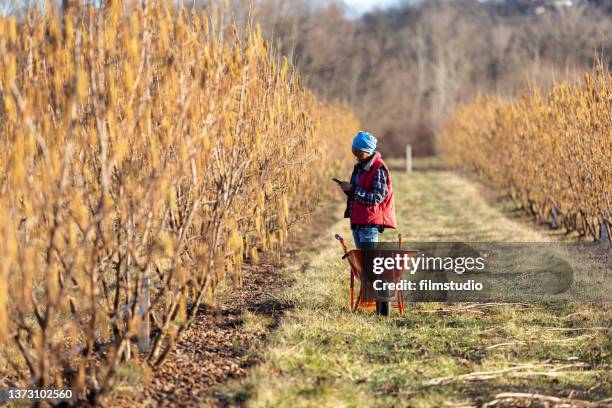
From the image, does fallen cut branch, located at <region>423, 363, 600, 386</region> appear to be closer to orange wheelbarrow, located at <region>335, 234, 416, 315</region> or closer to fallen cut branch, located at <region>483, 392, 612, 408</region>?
fallen cut branch, located at <region>483, 392, 612, 408</region>

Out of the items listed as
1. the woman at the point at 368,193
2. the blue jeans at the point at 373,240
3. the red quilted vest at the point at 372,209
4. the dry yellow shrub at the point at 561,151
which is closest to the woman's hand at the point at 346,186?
the woman at the point at 368,193

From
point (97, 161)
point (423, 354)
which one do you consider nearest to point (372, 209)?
point (423, 354)

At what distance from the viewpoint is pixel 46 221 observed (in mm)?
3342

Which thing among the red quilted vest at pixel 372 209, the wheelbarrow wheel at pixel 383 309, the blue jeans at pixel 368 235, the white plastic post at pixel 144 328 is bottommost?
the wheelbarrow wheel at pixel 383 309

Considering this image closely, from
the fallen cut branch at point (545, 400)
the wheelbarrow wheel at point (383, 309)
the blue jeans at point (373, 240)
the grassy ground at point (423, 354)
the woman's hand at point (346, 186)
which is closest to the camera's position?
the fallen cut branch at point (545, 400)

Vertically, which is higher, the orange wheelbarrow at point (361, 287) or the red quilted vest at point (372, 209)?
the red quilted vest at point (372, 209)

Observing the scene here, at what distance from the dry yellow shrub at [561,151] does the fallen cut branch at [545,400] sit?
12.6 feet

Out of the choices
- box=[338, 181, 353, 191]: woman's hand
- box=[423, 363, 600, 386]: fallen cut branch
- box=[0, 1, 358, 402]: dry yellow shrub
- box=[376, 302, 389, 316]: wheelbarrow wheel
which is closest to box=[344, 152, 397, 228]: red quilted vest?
box=[338, 181, 353, 191]: woman's hand

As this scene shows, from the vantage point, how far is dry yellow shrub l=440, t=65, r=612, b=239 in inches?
281

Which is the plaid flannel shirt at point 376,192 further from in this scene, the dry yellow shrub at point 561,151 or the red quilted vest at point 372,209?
the dry yellow shrub at point 561,151

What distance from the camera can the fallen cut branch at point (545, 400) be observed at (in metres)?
→ 3.51

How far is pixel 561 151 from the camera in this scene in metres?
8.35

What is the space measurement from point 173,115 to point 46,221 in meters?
0.81

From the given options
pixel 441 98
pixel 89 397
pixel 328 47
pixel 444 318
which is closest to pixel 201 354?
pixel 89 397
